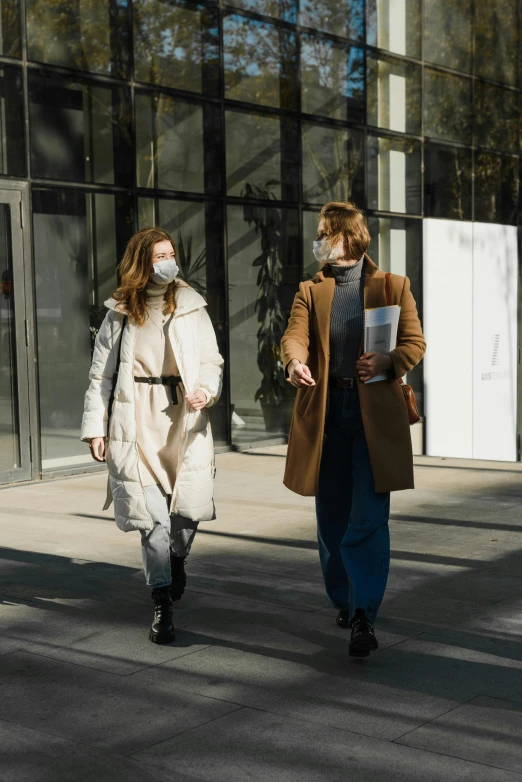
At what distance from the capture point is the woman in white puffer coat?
5004mm

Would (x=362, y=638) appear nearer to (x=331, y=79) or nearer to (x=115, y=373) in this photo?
(x=115, y=373)

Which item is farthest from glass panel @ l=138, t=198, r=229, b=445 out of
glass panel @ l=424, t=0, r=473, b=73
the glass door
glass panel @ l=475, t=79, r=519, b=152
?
glass panel @ l=475, t=79, r=519, b=152

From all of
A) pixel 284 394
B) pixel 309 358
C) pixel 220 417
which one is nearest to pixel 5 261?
pixel 220 417

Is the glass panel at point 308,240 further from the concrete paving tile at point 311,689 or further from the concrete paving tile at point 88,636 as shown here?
the concrete paving tile at point 311,689

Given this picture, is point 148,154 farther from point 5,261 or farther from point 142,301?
point 142,301

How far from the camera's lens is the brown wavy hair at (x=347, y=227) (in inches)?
191

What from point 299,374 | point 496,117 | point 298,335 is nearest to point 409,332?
point 298,335

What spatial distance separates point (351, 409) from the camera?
15.7 feet

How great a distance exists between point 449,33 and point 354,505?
39.9ft

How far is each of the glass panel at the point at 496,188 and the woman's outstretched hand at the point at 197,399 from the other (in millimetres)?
11625

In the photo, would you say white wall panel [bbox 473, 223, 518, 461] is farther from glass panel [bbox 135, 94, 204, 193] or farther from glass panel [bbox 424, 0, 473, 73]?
glass panel [bbox 135, 94, 204, 193]

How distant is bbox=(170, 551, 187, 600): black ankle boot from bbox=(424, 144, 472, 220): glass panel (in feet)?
33.8

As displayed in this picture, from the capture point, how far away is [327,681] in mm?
4410

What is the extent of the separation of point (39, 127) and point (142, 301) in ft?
18.4
